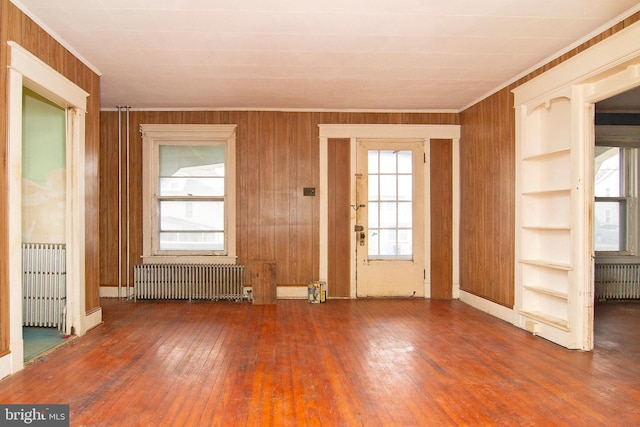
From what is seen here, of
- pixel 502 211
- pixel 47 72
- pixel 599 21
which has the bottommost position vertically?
pixel 502 211

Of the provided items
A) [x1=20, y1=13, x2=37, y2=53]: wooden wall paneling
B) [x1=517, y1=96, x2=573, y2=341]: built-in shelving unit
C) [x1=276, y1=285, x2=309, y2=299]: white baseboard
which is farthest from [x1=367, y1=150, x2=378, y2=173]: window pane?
[x1=20, y1=13, x2=37, y2=53]: wooden wall paneling

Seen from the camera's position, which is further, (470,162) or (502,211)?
(470,162)

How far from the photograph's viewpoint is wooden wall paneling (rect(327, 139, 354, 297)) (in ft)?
21.1

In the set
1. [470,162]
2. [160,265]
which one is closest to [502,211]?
[470,162]

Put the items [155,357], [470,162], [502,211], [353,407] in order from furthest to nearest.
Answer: [470,162] → [502,211] → [155,357] → [353,407]

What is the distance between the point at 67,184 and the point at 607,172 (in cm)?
744

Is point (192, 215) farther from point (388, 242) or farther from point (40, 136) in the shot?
point (388, 242)

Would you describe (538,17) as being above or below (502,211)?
above

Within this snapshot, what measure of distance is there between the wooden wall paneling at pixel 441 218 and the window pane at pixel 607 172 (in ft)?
7.60

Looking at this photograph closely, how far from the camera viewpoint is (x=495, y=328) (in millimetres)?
4730

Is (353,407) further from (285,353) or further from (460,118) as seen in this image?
(460,118)

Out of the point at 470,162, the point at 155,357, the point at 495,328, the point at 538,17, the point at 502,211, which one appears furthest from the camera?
the point at 470,162

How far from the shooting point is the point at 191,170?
643 centimetres

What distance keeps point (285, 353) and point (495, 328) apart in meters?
2.47
